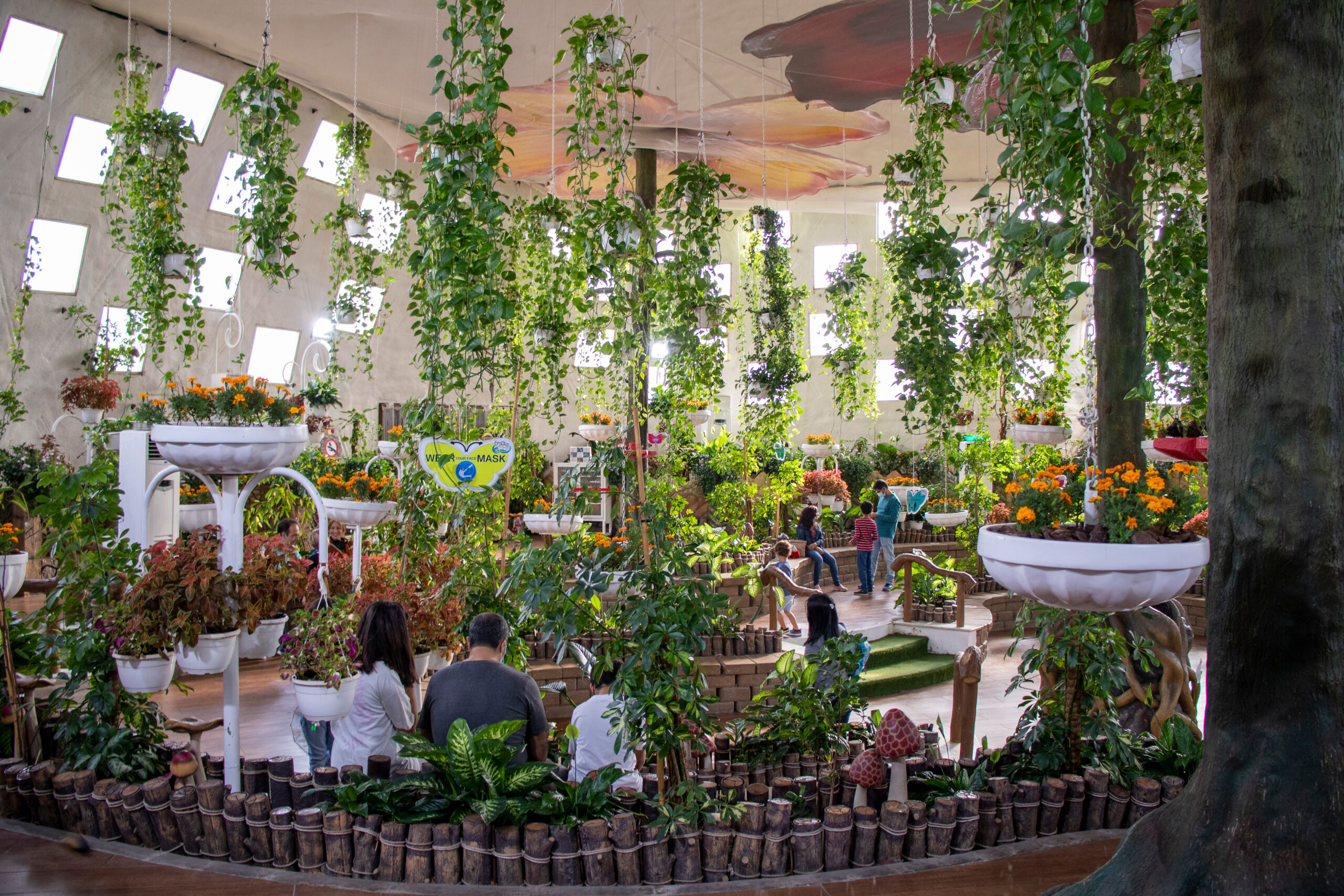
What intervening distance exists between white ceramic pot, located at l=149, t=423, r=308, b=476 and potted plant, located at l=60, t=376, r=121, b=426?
23.1 feet

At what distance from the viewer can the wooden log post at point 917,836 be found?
3041 mm

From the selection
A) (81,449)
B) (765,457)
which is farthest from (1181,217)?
(81,449)

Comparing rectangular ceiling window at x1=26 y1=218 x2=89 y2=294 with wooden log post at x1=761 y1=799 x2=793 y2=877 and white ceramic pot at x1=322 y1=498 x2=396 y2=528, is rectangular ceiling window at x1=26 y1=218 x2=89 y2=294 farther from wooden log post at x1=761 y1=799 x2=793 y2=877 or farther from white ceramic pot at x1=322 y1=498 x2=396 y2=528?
wooden log post at x1=761 y1=799 x2=793 y2=877

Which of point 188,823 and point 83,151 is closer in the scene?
point 188,823

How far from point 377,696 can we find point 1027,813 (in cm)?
249

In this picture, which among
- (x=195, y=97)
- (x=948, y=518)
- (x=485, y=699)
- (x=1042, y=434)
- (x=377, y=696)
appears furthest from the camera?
(x=195, y=97)

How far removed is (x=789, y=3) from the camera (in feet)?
20.2

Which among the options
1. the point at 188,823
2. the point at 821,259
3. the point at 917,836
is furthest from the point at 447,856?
the point at 821,259

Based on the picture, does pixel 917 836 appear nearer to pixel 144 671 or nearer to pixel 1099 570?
pixel 1099 570

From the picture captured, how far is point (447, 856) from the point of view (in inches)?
113

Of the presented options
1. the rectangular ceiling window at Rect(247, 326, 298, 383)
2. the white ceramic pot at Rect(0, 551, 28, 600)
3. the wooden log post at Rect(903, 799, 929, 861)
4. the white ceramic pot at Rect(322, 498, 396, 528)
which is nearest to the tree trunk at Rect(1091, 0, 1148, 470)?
the wooden log post at Rect(903, 799, 929, 861)

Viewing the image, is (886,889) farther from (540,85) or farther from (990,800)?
(540,85)

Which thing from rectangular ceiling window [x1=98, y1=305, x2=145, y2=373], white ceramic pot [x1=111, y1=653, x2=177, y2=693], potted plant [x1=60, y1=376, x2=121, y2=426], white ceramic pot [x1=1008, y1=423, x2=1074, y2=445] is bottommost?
white ceramic pot [x1=111, y1=653, x2=177, y2=693]

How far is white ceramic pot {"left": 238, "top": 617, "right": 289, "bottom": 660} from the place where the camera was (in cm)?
348
